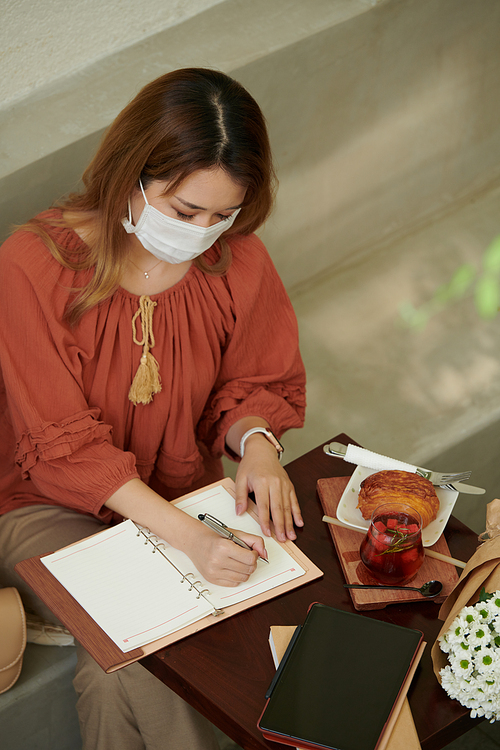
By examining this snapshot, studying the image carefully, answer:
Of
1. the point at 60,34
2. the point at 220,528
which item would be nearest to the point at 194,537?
the point at 220,528

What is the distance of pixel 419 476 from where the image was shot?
1.23 m

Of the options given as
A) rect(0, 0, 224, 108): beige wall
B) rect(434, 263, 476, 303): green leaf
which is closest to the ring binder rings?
rect(0, 0, 224, 108): beige wall

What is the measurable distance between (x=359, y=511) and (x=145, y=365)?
537 mm

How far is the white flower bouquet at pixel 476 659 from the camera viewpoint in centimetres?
89

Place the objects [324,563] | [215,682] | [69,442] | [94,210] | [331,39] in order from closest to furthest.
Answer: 1. [215,682]
2. [324,563]
3. [69,442]
4. [94,210]
5. [331,39]

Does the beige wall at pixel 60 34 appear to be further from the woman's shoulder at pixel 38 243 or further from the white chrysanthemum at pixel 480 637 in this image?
the white chrysanthemum at pixel 480 637

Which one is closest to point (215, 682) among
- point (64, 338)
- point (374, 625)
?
point (374, 625)

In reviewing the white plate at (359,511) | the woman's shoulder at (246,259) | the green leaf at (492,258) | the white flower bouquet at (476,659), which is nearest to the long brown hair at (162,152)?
the woman's shoulder at (246,259)

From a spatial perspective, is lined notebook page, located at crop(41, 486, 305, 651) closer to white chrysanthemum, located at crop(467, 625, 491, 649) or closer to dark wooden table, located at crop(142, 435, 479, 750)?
dark wooden table, located at crop(142, 435, 479, 750)

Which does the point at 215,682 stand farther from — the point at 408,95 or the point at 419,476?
the point at 408,95

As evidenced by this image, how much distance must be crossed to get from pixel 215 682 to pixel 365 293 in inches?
84.8

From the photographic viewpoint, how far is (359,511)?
4.08ft

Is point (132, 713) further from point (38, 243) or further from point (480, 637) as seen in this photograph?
point (38, 243)

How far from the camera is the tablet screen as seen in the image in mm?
907
